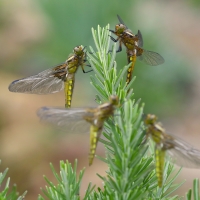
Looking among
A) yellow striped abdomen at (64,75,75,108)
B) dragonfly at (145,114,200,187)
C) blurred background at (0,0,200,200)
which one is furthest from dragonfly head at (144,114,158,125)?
blurred background at (0,0,200,200)

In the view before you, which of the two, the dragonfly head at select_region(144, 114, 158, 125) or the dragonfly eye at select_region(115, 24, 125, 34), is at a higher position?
the dragonfly eye at select_region(115, 24, 125, 34)

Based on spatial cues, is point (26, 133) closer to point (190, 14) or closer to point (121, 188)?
point (121, 188)

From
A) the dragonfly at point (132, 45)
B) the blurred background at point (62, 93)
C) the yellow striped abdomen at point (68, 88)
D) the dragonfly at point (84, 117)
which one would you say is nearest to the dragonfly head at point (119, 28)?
the dragonfly at point (132, 45)

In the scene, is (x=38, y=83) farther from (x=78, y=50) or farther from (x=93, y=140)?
(x=93, y=140)

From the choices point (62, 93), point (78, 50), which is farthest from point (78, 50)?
point (62, 93)

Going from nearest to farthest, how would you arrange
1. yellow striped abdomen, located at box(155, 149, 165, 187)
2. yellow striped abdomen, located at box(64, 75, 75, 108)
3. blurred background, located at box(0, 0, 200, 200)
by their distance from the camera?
yellow striped abdomen, located at box(155, 149, 165, 187)
yellow striped abdomen, located at box(64, 75, 75, 108)
blurred background, located at box(0, 0, 200, 200)

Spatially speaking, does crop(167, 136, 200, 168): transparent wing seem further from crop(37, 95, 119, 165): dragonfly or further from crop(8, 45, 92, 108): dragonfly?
crop(8, 45, 92, 108): dragonfly

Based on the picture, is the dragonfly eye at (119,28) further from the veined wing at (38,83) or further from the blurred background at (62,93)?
the blurred background at (62,93)

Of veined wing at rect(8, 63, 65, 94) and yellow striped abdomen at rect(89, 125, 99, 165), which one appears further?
veined wing at rect(8, 63, 65, 94)
